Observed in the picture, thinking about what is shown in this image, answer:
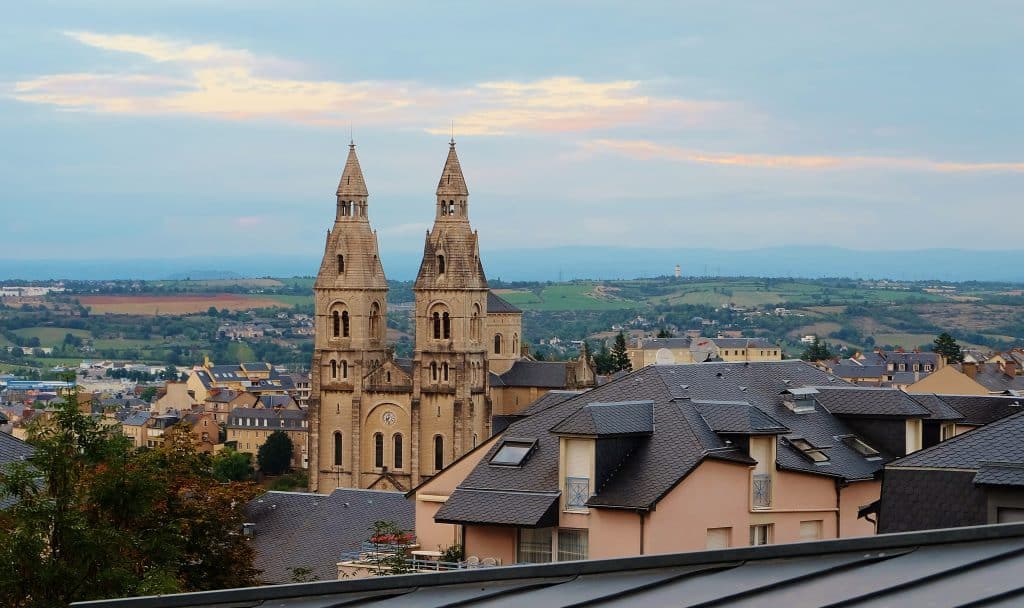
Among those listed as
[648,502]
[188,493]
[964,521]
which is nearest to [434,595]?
[964,521]

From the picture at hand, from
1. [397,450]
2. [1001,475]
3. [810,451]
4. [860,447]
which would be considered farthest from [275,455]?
[1001,475]

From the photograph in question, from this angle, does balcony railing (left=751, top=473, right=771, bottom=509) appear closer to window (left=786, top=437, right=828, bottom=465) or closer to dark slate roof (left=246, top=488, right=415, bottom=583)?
window (left=786, top=437, right=828, bottom=465)

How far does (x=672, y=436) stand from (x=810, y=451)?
14.1ft

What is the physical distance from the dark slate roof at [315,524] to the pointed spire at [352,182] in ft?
154

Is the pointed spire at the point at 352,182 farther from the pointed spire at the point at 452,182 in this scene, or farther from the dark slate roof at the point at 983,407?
the dark slate roof at the point at 983,407

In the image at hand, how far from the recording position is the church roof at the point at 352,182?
10750cm

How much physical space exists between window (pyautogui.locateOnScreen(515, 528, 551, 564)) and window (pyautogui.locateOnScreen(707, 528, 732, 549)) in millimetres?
2404

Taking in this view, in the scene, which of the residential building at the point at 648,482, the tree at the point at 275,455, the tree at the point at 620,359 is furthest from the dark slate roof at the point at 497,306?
the residential building at the point at 648,482

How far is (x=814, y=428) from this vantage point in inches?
1216

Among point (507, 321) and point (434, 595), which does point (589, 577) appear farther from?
point (507, 321)

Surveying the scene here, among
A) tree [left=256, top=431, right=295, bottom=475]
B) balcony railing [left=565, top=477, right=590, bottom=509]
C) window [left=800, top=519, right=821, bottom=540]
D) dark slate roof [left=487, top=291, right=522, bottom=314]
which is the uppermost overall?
balcony railing [left=565, top=477, right=590, bottom=509]

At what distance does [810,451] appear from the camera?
2898 centimetres

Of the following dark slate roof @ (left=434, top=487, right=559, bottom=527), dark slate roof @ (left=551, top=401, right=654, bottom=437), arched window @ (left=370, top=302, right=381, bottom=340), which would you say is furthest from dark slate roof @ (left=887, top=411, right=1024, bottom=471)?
arched window @ (left=370, top=302, right=381, bottom=340)

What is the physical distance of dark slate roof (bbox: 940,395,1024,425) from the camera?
1336 inches
